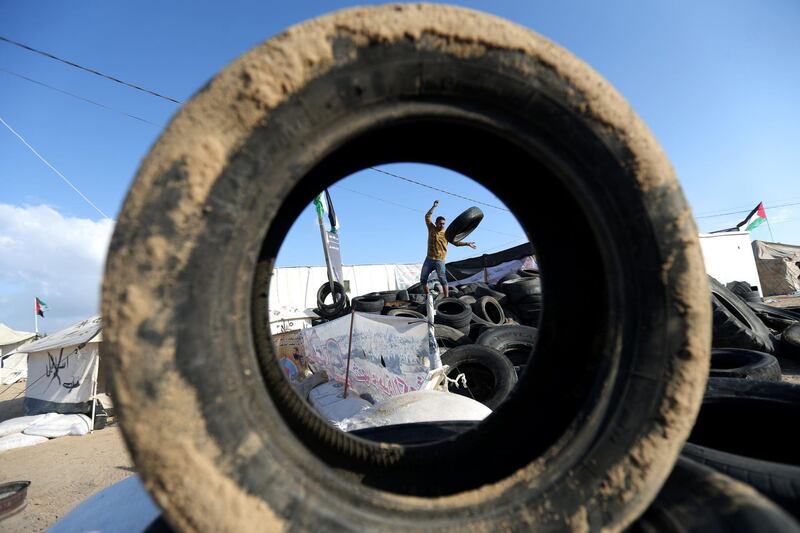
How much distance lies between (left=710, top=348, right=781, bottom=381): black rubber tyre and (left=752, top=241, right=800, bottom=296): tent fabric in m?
23.4

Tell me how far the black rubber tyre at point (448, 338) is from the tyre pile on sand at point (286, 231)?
4.65 m

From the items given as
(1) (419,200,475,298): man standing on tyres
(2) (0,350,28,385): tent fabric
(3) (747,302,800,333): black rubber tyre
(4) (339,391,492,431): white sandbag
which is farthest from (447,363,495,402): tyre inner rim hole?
(2) (0,350,28,385): tent fabric

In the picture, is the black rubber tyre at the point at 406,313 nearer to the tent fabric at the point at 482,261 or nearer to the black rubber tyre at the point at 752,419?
the black rubber tyre at the point at 752,419

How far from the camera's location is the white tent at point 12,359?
16.3m

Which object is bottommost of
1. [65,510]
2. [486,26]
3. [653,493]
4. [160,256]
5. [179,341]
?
[65,510]

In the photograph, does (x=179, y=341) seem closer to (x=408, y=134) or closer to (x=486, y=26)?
(x=408, y=134)

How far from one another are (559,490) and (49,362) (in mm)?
10179

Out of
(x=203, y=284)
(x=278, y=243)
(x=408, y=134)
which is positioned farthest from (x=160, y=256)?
(x=408, y=134)

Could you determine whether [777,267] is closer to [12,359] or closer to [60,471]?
[60,471]

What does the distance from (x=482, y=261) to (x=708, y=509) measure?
18.2 meters

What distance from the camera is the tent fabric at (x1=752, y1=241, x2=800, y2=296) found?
2098 centimetres

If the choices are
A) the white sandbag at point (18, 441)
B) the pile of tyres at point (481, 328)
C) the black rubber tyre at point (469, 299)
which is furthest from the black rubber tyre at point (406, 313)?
the white sandbag at point (18, 441)

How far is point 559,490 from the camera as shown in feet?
2.70

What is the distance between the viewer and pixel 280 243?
3.53 feet
